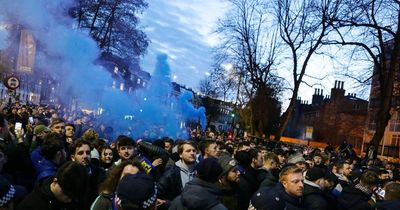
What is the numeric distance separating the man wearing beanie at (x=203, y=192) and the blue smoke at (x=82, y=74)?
13520 millimetres

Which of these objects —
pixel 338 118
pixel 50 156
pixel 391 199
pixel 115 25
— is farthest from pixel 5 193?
pixel 338 118

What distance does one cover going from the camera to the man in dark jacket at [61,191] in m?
3.50

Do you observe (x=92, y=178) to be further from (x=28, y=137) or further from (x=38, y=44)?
(x=38, y=44)

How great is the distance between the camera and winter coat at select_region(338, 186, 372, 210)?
5.57 meters

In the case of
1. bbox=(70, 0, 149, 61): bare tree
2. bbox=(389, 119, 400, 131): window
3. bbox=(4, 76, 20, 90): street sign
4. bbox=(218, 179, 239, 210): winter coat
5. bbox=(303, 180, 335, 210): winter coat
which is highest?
bbox=(70, 0, 149, 61): bare tree

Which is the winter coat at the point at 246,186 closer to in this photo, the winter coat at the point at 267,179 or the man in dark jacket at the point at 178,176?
the winter coat at the point at 267,179

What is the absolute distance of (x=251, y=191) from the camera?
21.0ft

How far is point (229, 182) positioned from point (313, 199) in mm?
1224

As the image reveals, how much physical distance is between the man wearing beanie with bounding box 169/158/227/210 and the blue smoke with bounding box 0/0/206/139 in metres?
13.5

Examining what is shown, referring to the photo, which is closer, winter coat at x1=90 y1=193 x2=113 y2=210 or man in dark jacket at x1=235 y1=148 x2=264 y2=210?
winter coat at x1=90 y1=193 x2=113 y2=210

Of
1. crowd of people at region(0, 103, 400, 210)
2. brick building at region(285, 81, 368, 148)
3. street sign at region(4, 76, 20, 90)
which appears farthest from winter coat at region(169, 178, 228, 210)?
brick building at region(285, 81, 368, 148)

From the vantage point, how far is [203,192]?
3.84m

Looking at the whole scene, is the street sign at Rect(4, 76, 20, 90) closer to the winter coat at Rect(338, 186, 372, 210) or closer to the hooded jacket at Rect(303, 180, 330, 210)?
the hooded jacket at Rect(303, 180, 330, 210)

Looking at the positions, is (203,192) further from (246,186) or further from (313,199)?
(246,186)
